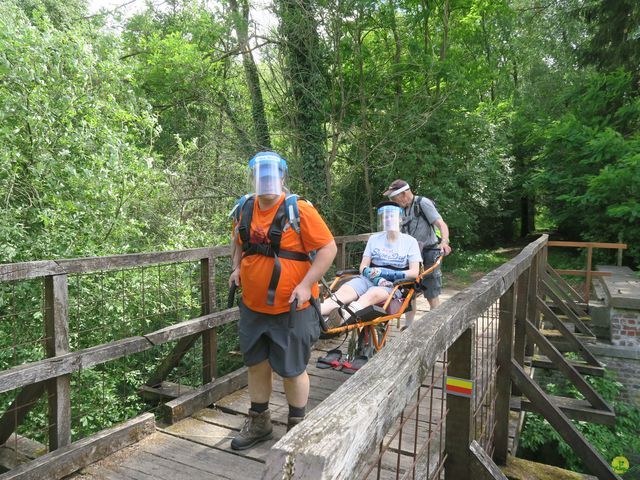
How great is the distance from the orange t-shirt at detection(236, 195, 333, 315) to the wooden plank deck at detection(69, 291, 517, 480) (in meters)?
0.69


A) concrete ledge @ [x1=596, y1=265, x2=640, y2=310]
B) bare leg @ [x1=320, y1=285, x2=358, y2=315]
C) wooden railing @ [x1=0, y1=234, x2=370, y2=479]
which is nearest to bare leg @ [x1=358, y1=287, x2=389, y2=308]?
bare leg @ [x1=320, y1=285, x2=358, y2=315]

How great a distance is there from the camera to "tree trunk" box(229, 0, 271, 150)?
36.0 ft

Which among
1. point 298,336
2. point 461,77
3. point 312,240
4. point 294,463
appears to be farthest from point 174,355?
point 461,77

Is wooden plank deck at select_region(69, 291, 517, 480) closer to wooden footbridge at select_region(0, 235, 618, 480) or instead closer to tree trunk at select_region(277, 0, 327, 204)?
wooden footbridge at select_region(0, 235, 618, 480)

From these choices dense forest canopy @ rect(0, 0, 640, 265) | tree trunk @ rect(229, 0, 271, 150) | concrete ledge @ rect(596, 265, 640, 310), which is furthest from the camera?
tree trunk @ rect(229, 0, 271, 150)

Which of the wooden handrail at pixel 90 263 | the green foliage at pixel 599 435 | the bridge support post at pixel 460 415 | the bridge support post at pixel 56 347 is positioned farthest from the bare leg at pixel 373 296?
the green foliage at pixel 599 435

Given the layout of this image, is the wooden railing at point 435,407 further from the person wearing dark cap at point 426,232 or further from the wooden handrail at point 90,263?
the wooden handrail at point 90,263

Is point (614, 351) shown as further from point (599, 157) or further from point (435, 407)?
point (599, 157)

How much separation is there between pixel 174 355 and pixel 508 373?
277 cm

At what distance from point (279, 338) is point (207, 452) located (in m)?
0.95

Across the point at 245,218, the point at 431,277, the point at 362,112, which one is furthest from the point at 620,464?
the point at 362,112

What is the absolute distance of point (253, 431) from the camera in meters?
3.11

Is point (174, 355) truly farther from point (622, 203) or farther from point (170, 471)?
point (622, 203)

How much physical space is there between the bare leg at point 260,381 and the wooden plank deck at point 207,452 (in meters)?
0.34
